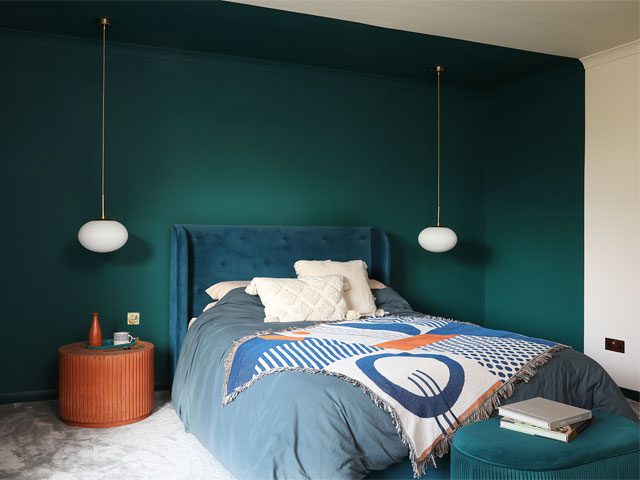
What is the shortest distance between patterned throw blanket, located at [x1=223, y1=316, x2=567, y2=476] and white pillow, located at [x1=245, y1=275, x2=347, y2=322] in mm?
491

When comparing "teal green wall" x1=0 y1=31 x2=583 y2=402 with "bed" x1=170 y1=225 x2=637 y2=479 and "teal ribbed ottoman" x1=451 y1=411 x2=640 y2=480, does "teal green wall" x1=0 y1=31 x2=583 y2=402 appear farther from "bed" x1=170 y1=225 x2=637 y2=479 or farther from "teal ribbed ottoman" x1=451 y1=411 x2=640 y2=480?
"teal ribbed ottoman" x1=451 y1=411 x2=640 y2=480

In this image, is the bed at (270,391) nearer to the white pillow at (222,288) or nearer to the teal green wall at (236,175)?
the white pillow at (222,288)

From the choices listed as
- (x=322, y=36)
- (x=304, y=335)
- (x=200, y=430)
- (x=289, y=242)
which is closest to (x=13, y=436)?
(x=200, y=430)

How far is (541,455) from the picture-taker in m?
2.25

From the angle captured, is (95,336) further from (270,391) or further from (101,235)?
(270,391)

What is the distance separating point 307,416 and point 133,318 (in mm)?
2422

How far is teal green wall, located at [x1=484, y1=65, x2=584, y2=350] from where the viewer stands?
198 inches

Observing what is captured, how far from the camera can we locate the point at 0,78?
4.24 meters

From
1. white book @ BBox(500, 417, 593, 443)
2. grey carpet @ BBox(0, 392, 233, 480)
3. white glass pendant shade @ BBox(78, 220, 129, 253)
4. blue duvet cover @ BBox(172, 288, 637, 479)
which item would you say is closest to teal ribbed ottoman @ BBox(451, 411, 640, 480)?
white book @ BBox(500, 417, 593, 443)

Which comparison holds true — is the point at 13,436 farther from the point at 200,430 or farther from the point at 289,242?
the point at 289,242

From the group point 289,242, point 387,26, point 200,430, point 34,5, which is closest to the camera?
point 200,430

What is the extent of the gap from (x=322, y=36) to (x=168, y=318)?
7.21 ft

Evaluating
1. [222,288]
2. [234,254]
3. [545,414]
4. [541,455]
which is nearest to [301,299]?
[222,288]

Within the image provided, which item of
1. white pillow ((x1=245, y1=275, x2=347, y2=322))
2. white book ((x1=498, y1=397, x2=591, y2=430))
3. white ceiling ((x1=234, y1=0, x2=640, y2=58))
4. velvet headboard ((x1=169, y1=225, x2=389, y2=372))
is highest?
white ceiling ((x1=234, y1=0, x2=640, y2=58))
